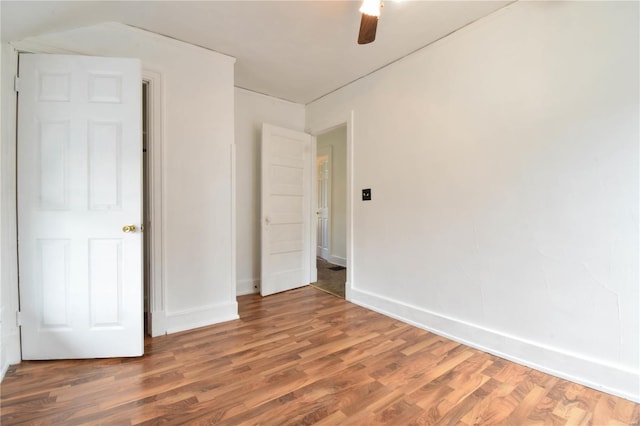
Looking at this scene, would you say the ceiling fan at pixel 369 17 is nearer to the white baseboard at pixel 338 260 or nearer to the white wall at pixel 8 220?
the white wall at pixel 8 220

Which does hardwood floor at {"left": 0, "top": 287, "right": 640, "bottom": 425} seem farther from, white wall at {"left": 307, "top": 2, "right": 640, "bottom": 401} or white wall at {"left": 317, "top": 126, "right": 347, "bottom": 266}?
white wall at {"left": 317, "top": 126, "right": 347, "bottom": 266}

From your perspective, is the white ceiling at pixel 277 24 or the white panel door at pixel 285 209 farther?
the white panel door at pixel 285 209

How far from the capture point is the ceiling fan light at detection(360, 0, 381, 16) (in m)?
1.58

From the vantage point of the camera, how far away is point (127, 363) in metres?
1.96

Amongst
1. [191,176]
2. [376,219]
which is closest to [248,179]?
[191,176]

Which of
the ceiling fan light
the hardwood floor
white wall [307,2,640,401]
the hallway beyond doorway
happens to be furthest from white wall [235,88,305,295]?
the ceiling fan light

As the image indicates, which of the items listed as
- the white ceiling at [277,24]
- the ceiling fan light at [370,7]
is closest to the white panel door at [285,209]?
the white ceiling at [277,24]

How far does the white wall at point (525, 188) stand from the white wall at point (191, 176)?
1.64 m

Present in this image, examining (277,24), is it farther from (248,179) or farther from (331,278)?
(331,278)

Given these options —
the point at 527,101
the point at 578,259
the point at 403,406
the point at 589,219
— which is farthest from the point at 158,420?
the point at 527,101

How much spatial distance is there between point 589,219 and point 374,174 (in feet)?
5.77

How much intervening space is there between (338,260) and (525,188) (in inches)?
146

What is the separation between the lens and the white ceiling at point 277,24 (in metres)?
1.91

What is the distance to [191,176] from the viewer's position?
258 cm
